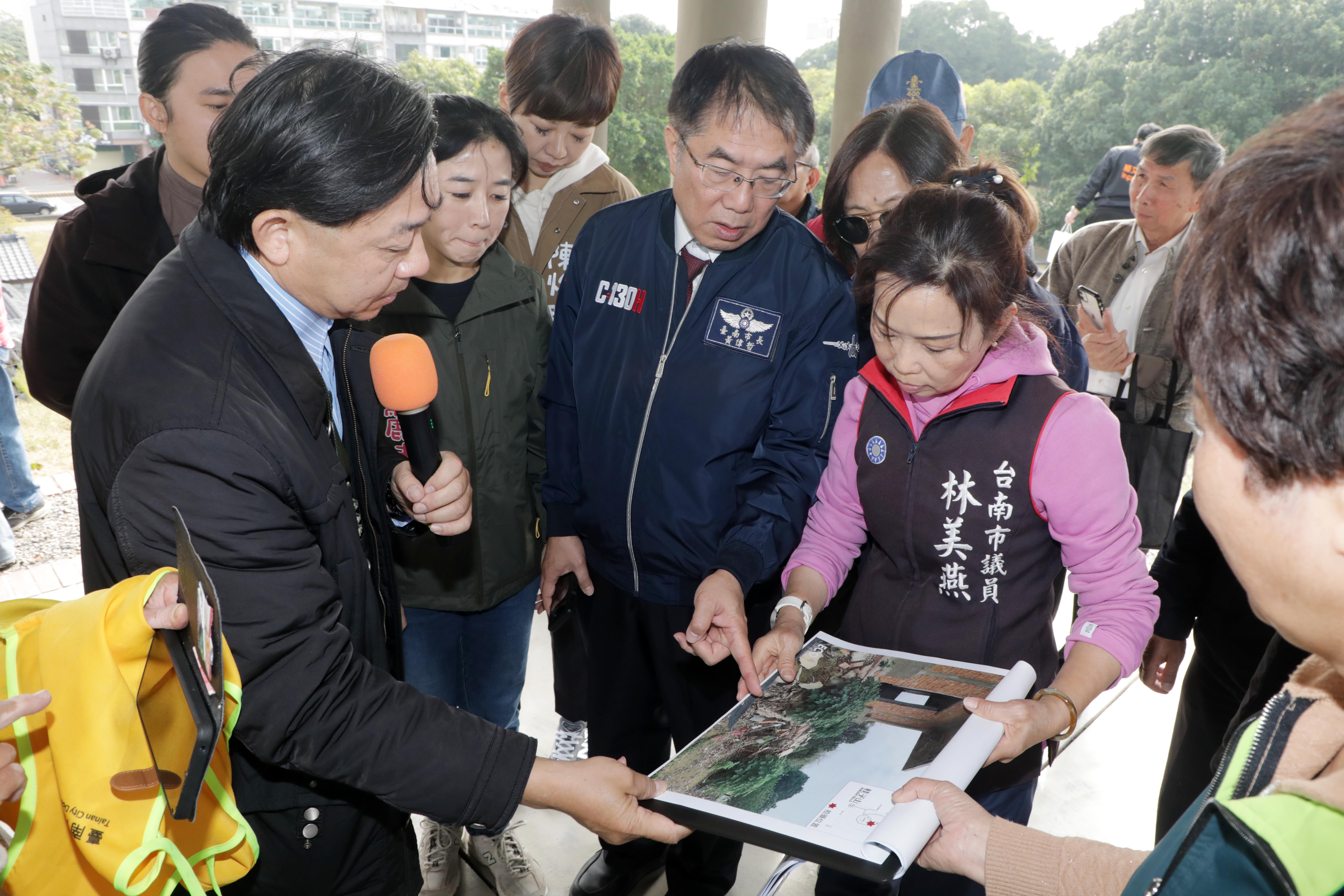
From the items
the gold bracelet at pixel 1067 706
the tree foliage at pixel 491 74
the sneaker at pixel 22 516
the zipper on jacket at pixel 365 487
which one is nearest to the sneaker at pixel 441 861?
the zipper on jacket at pixel 365 487

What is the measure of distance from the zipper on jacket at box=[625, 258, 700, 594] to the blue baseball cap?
1.39 m

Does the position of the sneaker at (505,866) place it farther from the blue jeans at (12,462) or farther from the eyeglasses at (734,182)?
the blue jeans at (12,462)

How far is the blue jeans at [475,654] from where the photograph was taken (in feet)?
6.97

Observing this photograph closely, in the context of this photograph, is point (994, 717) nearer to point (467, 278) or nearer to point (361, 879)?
point (361, 879)

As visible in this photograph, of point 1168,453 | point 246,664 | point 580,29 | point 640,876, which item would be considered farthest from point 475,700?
point 1168,453

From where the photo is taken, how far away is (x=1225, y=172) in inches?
26.6

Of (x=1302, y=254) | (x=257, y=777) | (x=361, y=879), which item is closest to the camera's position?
(x=1302, y=254)

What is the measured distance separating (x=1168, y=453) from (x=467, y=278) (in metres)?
2.21

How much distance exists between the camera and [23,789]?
3.09 ft

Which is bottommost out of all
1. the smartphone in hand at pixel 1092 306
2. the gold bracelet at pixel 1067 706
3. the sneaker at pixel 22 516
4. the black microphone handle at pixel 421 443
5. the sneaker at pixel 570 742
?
the sneaker at pixel 570 742

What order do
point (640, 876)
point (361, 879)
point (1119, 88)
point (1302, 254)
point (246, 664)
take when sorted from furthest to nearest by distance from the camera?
1. point (1119, 88)
2. point (640, 876)
3. point (361, 879)
4. point (246, 664)
5. point (1302, 254)

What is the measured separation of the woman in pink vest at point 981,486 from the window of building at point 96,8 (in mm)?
2793

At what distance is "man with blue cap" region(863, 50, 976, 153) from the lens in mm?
2865

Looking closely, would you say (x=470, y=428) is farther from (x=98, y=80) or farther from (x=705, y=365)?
(x=98, y=80)
